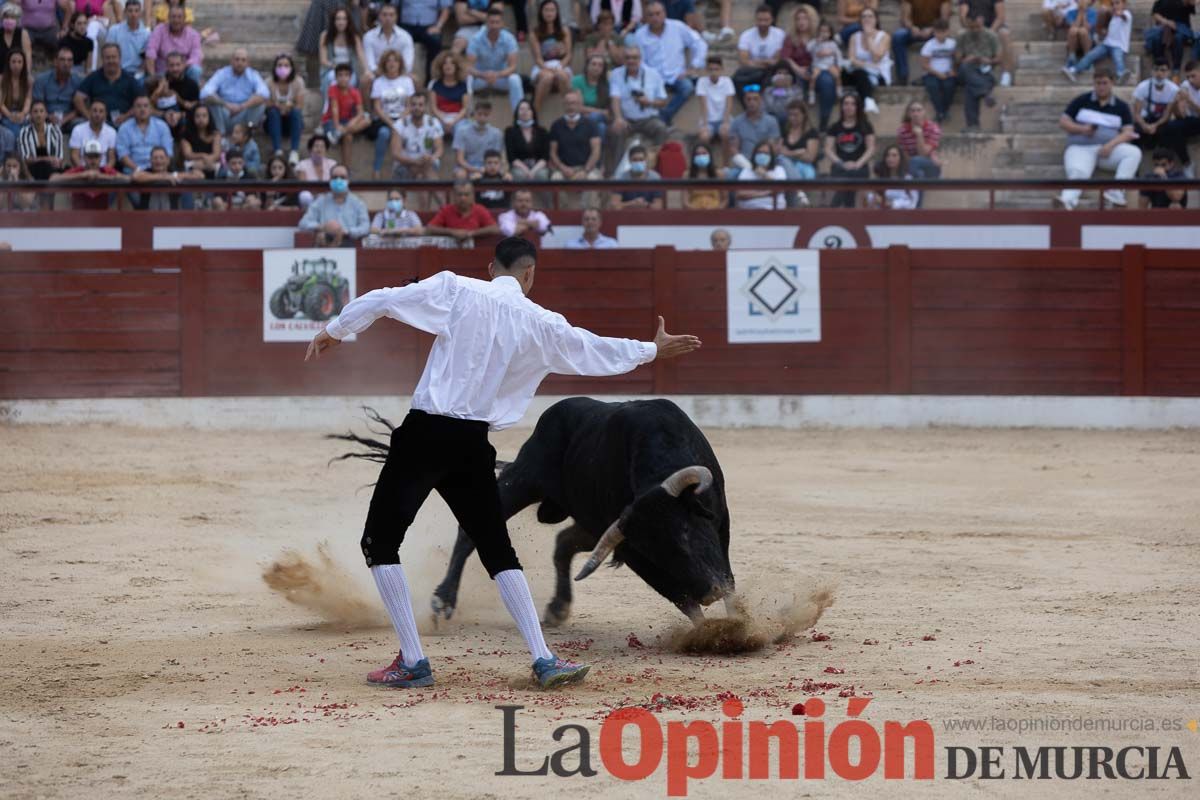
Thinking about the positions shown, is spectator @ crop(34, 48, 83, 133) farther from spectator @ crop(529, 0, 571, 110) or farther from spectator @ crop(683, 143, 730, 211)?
spectator @ crop(683, 143, 730, 211)

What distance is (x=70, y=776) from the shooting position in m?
3.81

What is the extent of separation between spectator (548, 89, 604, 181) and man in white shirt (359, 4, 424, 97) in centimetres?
162

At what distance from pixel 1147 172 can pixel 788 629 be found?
378 inches

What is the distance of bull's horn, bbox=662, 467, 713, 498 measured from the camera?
5.14 meters

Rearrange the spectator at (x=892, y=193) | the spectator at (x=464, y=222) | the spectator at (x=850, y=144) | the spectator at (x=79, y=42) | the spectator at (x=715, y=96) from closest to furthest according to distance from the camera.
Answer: the spectator at (x=464, y=222) → the spectator at (x=892, y=193) → the spectator at (x=850, y=144) → the spectator at (x=715, y=96) → the spectator at (x=79, y=42)

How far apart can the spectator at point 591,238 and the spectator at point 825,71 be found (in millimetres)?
2399

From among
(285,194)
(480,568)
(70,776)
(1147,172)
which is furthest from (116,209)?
(70,776)

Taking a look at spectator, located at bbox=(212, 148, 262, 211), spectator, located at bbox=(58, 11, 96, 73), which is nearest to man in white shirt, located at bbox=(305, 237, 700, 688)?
spectator, located at bbox=(212, 148, 262, 211)

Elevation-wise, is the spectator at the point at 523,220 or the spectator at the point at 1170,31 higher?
the spectator at the point at 1170,31

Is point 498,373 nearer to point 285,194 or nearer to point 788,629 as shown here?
point 788,629

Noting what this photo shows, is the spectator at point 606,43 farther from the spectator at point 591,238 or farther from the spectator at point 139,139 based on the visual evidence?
the spectator at point 139,139

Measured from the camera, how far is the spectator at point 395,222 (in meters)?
12.6

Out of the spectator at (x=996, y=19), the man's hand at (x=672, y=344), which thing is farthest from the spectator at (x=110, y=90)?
the man's hand at (x=672, y=344)

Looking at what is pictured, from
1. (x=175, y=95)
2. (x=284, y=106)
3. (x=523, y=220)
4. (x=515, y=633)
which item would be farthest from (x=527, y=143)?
(x=515, y=633)
